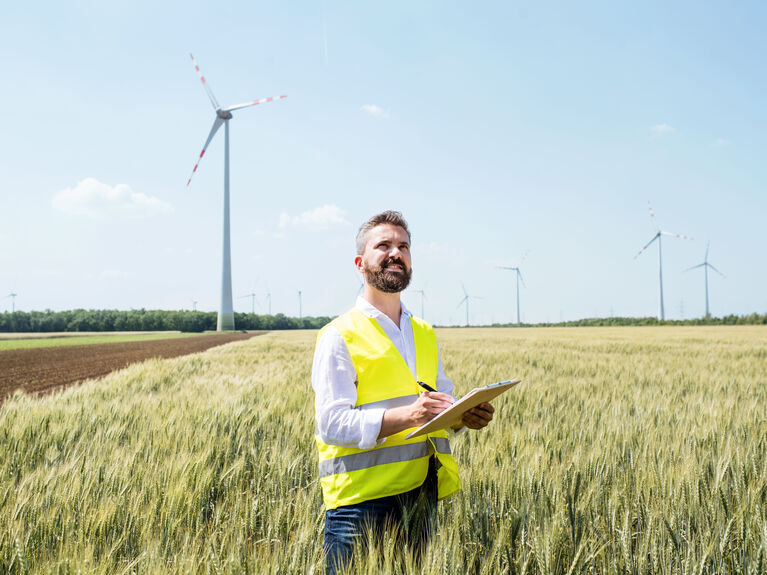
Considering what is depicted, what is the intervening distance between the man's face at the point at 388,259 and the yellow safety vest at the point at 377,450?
0.65 ft

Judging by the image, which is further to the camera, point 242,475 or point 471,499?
point 242,475

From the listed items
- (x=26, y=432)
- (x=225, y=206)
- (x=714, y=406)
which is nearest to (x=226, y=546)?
(x=26, y=432)

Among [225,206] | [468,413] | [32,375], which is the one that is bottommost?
[32,375]

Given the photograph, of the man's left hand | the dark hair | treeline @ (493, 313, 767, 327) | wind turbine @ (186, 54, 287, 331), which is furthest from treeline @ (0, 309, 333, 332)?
the man's left hand

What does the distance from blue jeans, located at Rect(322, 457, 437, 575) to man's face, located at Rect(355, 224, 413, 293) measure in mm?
937

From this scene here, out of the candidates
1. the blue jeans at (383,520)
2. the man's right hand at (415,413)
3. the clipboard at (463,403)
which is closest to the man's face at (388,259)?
the man's right hand at (415,413)

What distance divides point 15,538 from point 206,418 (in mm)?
2455

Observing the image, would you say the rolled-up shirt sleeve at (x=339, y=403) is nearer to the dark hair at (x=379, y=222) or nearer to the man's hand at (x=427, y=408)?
the man's hand at (x=427, y=408)

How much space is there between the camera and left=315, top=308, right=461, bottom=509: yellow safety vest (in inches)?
82.7

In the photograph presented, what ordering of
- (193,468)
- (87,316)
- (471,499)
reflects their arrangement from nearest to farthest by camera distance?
1. (471,499)
2. (193,468)
3. (87,316)

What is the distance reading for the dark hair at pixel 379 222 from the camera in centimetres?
242

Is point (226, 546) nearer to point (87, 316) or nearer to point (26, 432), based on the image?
point (26, 432)

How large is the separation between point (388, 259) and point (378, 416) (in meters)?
0.76

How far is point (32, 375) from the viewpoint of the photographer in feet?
49.6
